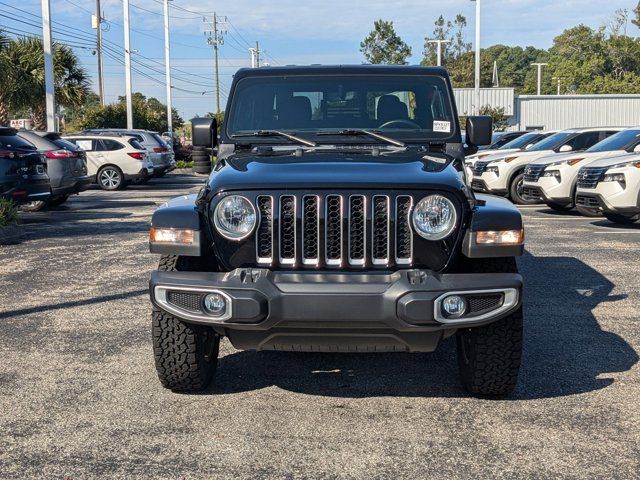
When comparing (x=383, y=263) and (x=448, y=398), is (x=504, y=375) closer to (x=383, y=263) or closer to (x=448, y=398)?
(x=448, y=398)

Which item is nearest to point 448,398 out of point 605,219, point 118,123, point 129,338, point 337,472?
point 337,472

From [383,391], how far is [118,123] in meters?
38.7

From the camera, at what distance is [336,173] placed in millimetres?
4656

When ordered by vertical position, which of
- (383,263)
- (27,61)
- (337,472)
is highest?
(27,61)

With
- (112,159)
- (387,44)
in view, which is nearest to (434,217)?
(112,159)

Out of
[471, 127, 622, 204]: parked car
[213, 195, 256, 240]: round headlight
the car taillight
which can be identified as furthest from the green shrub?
[471, 127, 622, 204]: parked car

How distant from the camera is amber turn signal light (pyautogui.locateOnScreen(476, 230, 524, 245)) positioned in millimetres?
4484

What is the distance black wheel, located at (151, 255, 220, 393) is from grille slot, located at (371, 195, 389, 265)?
105cm

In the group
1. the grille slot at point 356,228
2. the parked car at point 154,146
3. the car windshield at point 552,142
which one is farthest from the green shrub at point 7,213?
the parked car at point 154,146

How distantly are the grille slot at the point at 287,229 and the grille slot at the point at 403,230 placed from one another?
545mm

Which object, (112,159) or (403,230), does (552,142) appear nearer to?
(112,159)

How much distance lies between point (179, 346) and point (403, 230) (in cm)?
140

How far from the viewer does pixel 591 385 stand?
521 centimetres

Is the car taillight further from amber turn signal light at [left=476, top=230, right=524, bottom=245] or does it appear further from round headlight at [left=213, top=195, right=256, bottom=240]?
amber turn signal light at [left=476, top=230, right=524, bottom=245]
